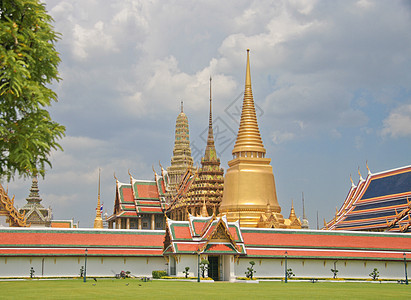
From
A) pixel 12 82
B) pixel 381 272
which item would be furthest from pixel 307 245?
pixel 12 82

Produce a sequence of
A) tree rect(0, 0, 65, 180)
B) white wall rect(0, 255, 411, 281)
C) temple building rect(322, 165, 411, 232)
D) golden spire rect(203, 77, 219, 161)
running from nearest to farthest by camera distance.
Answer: tree rect(0, 0, 65, 180)
white wall rect(0, 255, 411, 281)
temple building rect(322, 165, 411, 232)
golden spire rect(203, 77, 219, 161)

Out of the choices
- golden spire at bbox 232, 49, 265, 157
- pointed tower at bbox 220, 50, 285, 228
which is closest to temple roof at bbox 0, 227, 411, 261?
pointed tower at bbox 220, 50, 285, 228

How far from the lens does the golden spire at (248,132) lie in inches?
2256

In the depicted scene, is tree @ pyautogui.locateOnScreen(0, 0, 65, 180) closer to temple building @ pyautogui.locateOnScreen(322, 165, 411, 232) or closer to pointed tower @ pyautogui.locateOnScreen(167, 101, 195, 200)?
temple building @ pyautogui.locateOnScreen(322, 165, 411, 232)

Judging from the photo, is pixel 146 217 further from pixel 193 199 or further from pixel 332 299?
pixel 332 299

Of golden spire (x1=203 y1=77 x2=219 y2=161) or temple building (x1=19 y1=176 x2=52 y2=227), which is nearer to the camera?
golden spire (x1=203 y1=77 x2=219 y2=161)

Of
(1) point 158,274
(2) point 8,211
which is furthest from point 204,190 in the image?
(1) point 158,274

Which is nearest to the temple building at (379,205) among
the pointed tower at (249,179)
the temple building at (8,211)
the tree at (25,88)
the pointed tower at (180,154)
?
the pointed tower at (249,179)

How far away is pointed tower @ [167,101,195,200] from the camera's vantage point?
84125 mm

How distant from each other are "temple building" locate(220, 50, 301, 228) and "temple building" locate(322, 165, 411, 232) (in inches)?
227

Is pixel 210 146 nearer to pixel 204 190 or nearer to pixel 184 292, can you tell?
pixel 204 190

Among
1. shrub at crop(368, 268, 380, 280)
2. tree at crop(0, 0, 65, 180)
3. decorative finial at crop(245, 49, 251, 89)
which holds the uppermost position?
decorative finial at crop(245, 49, 251, 89)

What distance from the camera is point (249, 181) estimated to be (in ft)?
185

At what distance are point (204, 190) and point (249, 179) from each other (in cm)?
1415
